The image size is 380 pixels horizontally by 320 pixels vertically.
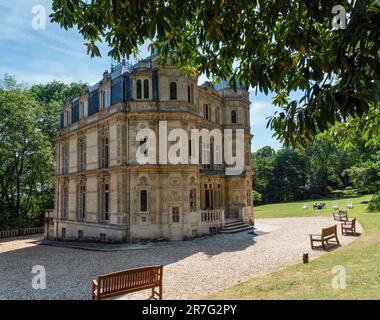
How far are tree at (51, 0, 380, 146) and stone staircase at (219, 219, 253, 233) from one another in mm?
17874

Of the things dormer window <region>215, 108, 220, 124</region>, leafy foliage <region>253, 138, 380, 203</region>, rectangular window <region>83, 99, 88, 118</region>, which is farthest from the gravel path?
leafy foliage <region>253, 138, 380, 203</region>

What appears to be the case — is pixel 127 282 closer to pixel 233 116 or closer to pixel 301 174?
pixel 233 116

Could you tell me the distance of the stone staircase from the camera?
76.3ft

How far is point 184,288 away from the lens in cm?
995

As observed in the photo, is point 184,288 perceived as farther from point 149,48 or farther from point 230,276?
point 149,48

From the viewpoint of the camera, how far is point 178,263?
13992mm

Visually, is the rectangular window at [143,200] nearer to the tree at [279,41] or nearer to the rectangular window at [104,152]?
the rectangular window at [104,152]

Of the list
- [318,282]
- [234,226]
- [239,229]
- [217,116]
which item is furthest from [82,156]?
[318,282]

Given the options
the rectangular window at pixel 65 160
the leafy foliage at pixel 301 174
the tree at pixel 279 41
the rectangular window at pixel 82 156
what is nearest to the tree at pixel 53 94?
the rectangular window at pixel 65 160

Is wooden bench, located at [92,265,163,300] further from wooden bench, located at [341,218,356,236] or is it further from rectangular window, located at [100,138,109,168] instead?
rectangular window, located at [100,138,109,168]

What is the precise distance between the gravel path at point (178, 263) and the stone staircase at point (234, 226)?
174 cm

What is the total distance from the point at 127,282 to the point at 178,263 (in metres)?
5.37

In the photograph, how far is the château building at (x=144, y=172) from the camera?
2081 centimetres
